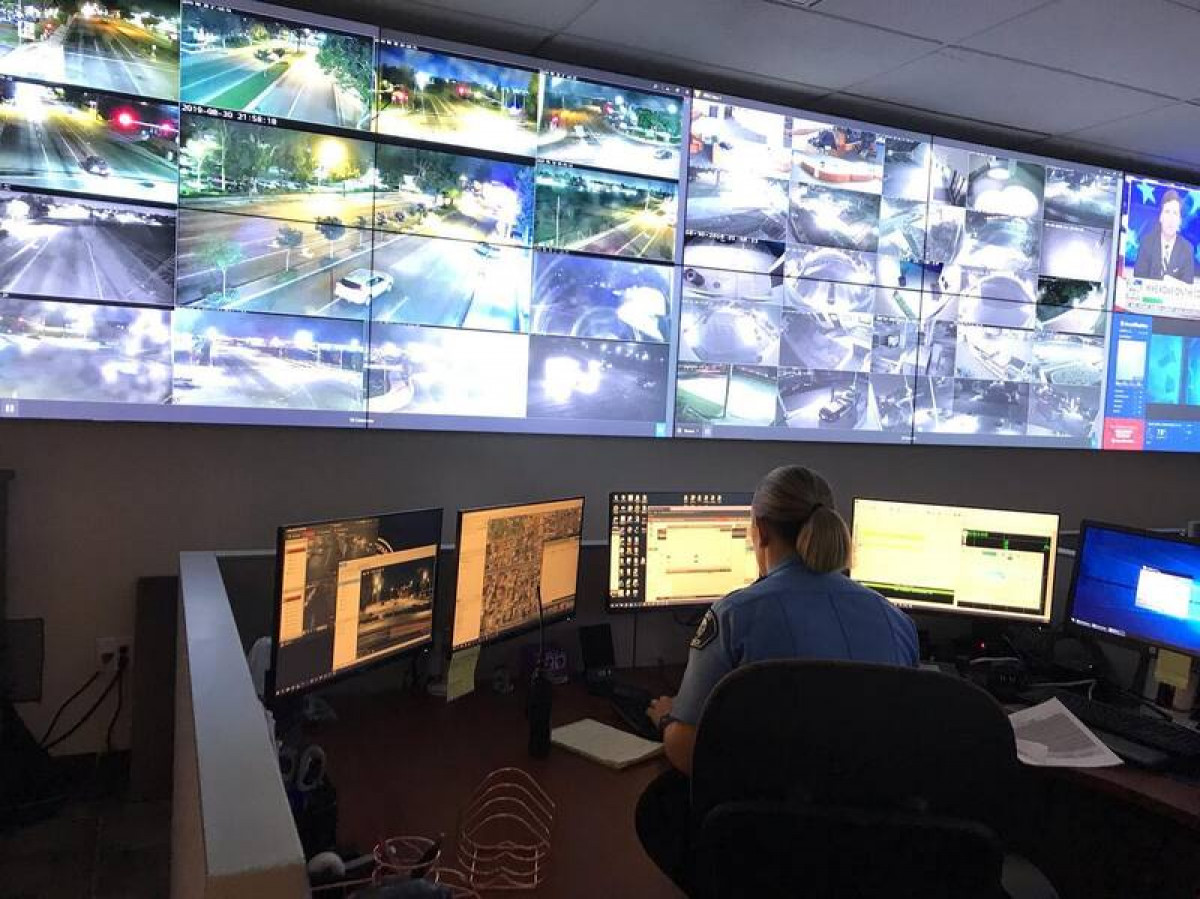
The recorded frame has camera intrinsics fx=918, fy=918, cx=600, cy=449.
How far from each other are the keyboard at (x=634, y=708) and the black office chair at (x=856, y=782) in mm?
640

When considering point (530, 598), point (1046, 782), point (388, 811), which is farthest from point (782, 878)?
point (1046, 782)

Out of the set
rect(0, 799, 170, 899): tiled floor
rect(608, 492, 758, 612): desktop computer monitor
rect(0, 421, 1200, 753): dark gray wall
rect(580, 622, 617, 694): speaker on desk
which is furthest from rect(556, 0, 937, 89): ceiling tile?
rect(0, 799, 170, 899): tiled floor

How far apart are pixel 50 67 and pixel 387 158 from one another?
2.96 feet

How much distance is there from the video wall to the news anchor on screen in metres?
0.01

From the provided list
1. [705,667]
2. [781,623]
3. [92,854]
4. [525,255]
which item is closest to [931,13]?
[525,255]

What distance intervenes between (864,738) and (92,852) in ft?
6.88

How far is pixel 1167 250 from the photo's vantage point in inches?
162

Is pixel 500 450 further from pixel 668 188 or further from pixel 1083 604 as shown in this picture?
pixel 1083 604

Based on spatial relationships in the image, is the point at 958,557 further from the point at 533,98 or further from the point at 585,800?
the point at 533,98

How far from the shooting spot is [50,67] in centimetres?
243

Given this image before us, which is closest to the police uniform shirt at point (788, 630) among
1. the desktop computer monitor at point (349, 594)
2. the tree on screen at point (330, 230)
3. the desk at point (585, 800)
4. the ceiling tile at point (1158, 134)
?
the desk at point (585, 800)

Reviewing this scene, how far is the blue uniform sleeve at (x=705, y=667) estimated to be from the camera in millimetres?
1637

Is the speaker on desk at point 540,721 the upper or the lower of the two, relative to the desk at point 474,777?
upper

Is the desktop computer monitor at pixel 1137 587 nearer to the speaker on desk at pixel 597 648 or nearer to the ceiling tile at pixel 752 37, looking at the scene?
the speaker on desk at pixel 597 648
